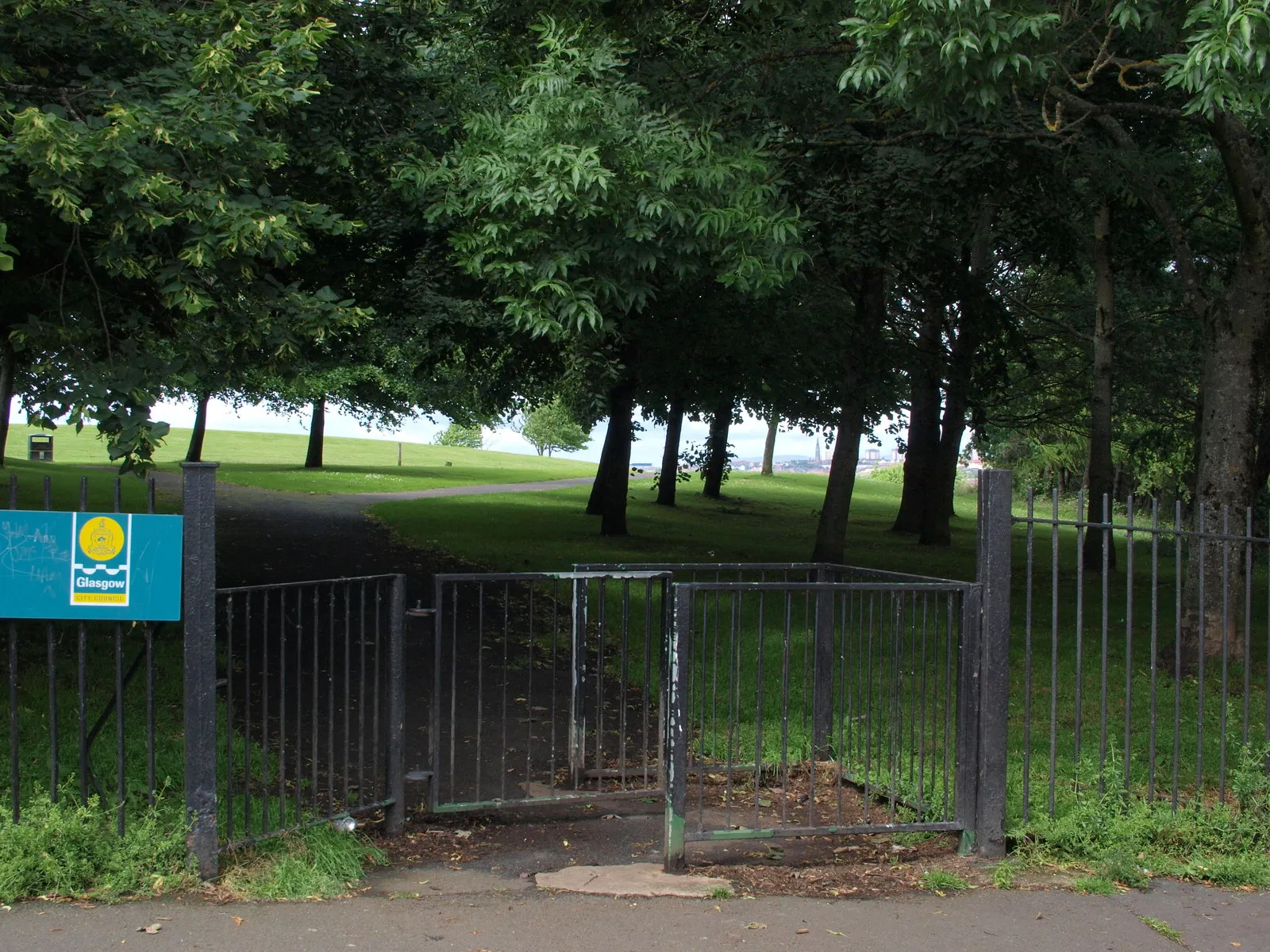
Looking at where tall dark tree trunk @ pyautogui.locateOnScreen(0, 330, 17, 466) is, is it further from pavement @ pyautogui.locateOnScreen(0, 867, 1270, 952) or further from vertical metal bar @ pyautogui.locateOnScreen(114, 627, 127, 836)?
pavement @ pyautogui.locateOnScreen(0, 867, 1270, 952)

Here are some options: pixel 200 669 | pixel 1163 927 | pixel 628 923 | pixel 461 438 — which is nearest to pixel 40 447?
pixel 200 669

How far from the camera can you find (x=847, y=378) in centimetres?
1792

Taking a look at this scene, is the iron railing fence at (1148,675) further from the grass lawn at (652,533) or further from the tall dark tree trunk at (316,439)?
the tall dark tree trunk at (316,439)

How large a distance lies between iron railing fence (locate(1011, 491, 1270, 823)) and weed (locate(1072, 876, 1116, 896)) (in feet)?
1.93

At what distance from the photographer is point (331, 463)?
72438 millimetres

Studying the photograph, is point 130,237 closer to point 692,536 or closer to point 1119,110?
point 1119,110

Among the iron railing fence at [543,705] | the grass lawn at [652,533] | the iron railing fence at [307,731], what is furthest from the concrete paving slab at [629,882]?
the grass lawn at [652,533]

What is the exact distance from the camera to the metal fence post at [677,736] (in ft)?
18.6

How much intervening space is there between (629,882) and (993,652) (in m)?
2.12

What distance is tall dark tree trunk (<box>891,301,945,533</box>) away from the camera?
68.5ft

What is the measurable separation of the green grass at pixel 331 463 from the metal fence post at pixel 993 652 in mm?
19218

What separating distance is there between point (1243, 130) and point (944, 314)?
1324 cm

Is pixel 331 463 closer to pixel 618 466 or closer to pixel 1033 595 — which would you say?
pixel 618 466

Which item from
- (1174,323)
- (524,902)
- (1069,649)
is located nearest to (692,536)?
(1174,323)
